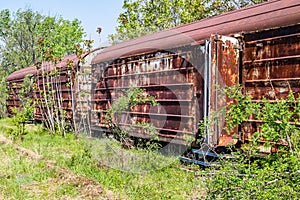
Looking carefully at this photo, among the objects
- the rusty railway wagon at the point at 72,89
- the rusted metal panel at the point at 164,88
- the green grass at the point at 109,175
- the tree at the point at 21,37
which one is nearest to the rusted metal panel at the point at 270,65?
the rusted metal panel at the point at 164,88

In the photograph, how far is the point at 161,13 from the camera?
2122cm

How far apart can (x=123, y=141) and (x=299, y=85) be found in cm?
436

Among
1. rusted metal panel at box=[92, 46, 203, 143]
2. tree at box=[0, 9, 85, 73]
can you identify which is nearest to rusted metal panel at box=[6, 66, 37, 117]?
tree at box=[0, 9, 85, 73]

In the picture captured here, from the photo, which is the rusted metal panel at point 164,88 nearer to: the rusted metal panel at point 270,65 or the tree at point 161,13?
the rusted metal panel at point 270,65

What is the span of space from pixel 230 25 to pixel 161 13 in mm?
16125

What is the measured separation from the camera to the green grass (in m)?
4.55

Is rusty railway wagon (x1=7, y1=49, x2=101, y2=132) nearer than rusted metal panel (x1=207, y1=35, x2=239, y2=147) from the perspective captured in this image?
No

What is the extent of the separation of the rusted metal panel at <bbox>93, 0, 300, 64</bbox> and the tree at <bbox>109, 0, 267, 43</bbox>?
1063cm

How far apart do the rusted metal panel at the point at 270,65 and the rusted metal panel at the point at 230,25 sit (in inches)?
5.9

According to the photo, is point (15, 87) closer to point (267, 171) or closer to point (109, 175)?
point (109, 175)

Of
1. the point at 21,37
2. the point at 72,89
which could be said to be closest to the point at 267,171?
the point at 72,89

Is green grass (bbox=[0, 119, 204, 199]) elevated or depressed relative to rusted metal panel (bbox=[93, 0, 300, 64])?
depressed

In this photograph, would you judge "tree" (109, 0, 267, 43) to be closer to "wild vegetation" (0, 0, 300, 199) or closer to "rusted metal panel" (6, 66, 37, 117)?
"rusted metal panel" (6, 66, 37, 117)

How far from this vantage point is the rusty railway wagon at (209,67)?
185 inches
